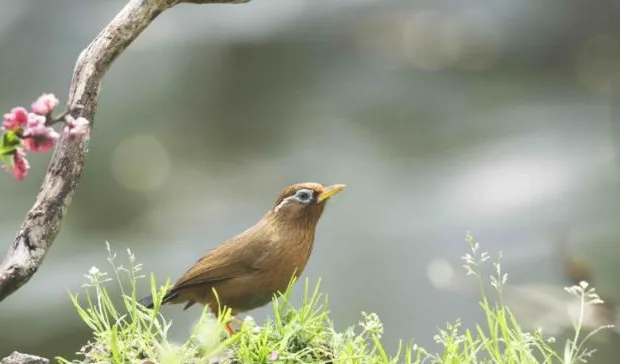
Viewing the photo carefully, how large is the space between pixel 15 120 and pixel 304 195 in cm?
57

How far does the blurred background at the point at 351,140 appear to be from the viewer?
3395 millimetres

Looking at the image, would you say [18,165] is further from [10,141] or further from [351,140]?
[351,140]

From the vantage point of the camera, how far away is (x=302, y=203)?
1.54 metres

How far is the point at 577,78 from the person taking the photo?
374cm

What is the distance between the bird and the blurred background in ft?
5.73

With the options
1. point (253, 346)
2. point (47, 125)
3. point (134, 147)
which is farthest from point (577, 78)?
point (47, 125)

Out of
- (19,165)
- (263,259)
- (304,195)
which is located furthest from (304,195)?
(19,165)

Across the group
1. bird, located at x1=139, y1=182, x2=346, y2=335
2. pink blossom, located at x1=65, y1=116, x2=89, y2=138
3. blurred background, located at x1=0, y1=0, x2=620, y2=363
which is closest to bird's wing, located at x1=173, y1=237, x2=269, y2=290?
bird, located at x1=139, y1=182, x2=346, y2=335

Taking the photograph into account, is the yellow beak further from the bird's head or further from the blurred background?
the blurred background

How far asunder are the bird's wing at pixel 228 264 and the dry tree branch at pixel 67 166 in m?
0.32

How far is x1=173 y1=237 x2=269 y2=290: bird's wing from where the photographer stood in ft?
4.99

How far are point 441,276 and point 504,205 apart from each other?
0.38 meters

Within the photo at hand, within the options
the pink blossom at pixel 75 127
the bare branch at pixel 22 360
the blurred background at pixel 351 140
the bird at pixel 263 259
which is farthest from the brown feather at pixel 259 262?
the blurred background at pixel 351 140

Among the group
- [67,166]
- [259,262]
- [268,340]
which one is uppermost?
[67,166]
